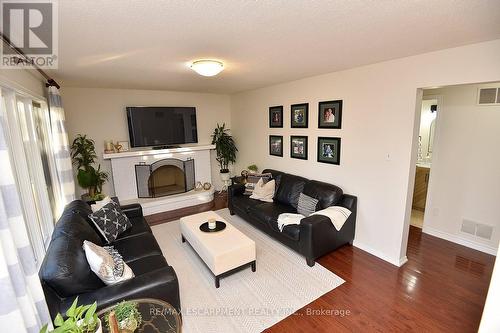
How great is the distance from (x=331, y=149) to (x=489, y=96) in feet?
6.66

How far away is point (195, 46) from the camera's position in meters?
2.14

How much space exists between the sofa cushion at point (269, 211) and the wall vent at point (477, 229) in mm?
2428

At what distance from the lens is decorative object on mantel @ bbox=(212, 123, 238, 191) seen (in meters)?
5.83

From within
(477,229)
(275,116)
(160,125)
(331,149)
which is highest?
(275,116)

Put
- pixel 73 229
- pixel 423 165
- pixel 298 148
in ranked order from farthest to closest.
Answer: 1. pixel 423 165
2. pixel 298 148
3. pixel 73 229

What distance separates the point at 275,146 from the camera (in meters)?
4.77

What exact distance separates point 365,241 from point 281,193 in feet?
4.83

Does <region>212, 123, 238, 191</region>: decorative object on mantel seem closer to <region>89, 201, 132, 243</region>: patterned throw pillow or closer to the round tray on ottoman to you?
the round tray on ottoman

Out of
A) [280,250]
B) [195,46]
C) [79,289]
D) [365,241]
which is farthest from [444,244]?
[79,289]

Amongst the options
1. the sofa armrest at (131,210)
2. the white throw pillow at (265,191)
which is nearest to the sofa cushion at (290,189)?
the white throw pillow at (265,191)

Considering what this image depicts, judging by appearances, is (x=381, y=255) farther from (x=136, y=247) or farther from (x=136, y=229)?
(x=136, y=229)

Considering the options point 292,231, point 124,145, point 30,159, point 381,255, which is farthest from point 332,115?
point 124,145

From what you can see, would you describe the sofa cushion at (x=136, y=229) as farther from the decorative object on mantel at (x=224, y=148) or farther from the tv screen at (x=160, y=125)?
the decorative object on mantel at (x=224, y=148)

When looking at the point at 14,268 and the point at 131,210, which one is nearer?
the point at 14,268
